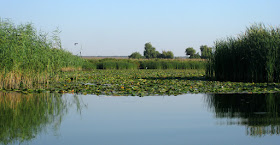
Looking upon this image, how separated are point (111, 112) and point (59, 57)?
848 centimetres

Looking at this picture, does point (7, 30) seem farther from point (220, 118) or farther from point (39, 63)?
point (220, 118)

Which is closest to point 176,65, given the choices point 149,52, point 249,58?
point 249,58

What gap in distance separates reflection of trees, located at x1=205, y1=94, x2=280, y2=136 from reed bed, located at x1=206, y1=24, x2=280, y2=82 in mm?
5309

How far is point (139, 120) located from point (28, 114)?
9.69 ft

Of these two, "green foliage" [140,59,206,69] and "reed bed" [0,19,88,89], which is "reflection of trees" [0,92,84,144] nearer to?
"reed bed" [0,19,88,89]

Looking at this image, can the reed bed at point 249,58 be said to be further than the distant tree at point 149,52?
No

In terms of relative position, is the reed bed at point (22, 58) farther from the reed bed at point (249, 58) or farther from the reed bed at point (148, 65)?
the reed bed at point (148, 65)

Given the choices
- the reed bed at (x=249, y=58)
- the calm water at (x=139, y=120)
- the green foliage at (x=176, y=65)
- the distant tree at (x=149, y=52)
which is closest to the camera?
the calm water at (x=139, y=120)

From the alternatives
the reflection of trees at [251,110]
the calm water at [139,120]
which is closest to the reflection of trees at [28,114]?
the calm water at [139,120]

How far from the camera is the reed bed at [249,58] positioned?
18.5 meters

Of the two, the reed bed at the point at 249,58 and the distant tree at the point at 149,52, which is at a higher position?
the distant tree at the point at 149,52

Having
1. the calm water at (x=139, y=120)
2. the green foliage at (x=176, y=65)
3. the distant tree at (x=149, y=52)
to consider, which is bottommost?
the calm water at (x=139, y=120)

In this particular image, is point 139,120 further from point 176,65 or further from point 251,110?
point 176,65

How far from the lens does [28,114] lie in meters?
9.18
